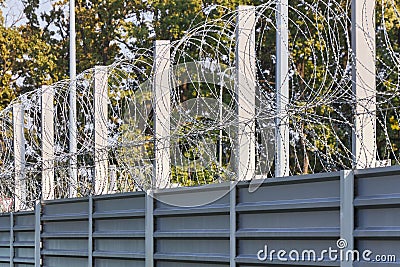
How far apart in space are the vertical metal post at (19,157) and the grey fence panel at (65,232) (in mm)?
1564

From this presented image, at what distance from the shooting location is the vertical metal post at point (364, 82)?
5555 mm

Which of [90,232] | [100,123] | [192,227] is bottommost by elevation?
[192,227]

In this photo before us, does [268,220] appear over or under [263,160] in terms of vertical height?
under

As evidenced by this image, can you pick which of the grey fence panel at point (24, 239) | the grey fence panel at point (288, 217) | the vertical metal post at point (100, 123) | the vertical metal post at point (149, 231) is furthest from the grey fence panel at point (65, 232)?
the grey fence panel at point (288, 217)

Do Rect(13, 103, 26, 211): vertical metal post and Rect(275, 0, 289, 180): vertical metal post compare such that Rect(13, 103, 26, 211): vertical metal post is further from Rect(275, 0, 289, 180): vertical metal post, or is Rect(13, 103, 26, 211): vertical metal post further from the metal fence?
Rect(275, 0, 289, 180): vertical metal post

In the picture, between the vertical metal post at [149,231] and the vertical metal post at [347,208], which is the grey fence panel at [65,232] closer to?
the vertical metal post at [149,231]

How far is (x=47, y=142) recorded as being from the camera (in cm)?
1062

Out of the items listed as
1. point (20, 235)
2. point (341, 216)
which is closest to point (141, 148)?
point (341, 216)

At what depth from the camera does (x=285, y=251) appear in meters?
6.13

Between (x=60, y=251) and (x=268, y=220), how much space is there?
3.74 m

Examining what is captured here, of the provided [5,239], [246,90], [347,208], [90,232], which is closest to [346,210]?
[347,208]

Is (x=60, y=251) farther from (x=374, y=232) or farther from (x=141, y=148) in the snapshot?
(x=374, y=232)

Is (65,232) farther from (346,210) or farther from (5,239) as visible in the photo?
(346,210)

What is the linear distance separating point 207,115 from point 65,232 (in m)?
2.64
